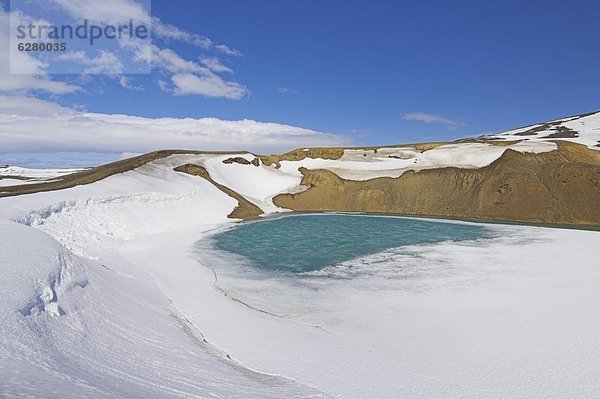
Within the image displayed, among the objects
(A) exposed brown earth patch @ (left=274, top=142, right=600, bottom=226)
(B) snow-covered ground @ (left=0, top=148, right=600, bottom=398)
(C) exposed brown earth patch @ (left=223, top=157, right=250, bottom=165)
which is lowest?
(B) snow-covered ground @ (left=0, top=148, right=600, bottom=398)

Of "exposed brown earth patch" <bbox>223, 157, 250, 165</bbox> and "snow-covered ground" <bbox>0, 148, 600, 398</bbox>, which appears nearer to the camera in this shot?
"snow-covered ground" <bbox>0, 148, 600, 398</bbox>

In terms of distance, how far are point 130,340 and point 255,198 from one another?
3186cm

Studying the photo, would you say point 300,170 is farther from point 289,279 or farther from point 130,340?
point 130,340

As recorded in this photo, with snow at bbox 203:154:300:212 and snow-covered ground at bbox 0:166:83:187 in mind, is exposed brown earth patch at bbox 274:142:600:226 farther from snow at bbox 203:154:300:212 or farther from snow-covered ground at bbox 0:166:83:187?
snow-covered ground at bbox 0:166:83:187

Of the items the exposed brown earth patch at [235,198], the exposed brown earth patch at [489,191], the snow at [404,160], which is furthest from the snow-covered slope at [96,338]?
the snow at [404,160]

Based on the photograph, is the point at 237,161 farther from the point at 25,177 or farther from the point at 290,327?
the point at 290,327

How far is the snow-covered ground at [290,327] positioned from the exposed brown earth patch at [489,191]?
52.8 feet

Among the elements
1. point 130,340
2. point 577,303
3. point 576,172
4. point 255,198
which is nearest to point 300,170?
point 255,198

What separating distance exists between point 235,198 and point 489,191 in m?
23.6

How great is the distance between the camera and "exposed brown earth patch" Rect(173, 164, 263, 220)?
3191 cm

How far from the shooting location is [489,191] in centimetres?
3259

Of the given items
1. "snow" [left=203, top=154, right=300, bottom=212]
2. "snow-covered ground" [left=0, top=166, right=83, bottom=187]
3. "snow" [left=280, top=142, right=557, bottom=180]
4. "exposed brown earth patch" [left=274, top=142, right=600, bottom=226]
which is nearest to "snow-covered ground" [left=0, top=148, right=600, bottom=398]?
"exposed brown earth patch" [left=274, top=142, right=600, bottom=226]

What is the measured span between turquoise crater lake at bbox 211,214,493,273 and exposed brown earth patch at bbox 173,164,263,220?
10.8ft

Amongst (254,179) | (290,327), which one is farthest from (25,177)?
(290,327)
